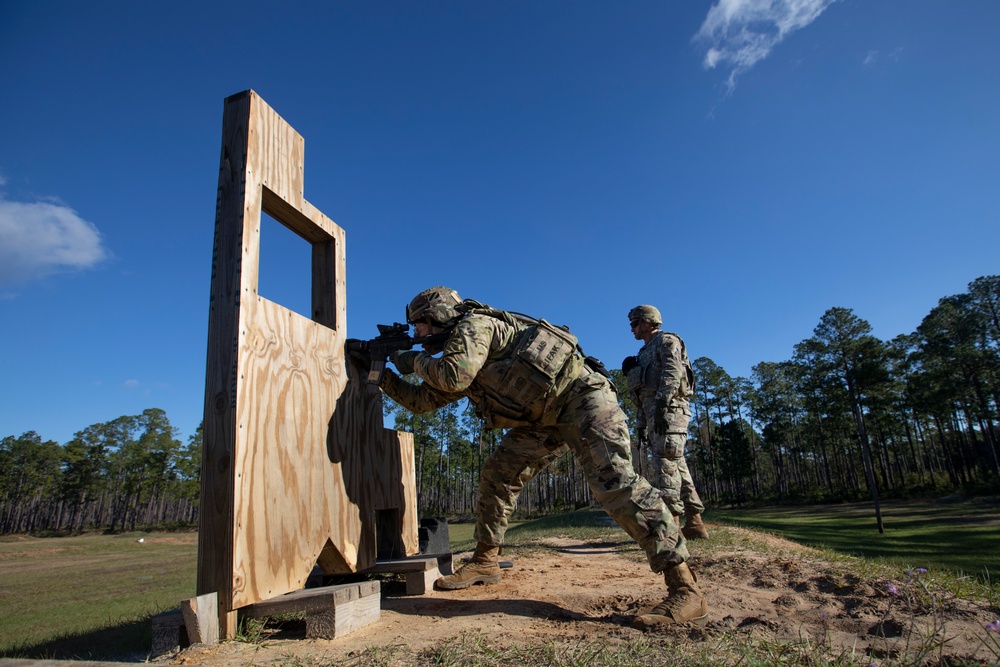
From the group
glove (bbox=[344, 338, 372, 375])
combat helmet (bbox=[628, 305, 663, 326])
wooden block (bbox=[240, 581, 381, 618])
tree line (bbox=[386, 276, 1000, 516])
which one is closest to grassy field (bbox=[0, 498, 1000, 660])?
wooden block (bbox=[240, 581, 381, 618])

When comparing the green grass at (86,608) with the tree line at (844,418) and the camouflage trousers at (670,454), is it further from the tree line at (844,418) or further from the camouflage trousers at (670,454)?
the tree line at (844,418)

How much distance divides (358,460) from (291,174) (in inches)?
79.6

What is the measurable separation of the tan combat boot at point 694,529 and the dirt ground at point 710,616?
154 cm

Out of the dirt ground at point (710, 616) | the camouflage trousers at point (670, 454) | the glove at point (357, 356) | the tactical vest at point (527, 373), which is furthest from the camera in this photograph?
the camouflage trousers at point (670, 454)

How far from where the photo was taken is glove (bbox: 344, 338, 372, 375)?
12.6 ft

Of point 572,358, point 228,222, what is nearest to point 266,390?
point 228,222

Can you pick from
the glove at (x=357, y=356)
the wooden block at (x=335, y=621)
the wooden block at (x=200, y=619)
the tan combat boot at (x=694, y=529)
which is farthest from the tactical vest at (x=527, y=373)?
the tan combat boot at (x=694, y=529)

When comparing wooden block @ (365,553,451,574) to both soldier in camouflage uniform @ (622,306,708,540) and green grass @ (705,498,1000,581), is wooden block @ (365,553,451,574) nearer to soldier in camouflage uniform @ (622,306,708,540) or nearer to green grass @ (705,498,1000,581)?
soldier in camouflage uniform @ (622,306,708,540)

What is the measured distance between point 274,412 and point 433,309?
1278mm

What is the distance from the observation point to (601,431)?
3.23 metres

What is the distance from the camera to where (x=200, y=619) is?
7.48 ft

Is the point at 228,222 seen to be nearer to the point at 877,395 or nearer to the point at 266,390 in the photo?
the point at 266,390

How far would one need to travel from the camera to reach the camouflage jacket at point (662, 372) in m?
5.40

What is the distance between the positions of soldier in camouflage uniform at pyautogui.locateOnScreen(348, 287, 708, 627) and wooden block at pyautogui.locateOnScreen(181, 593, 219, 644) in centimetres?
154
